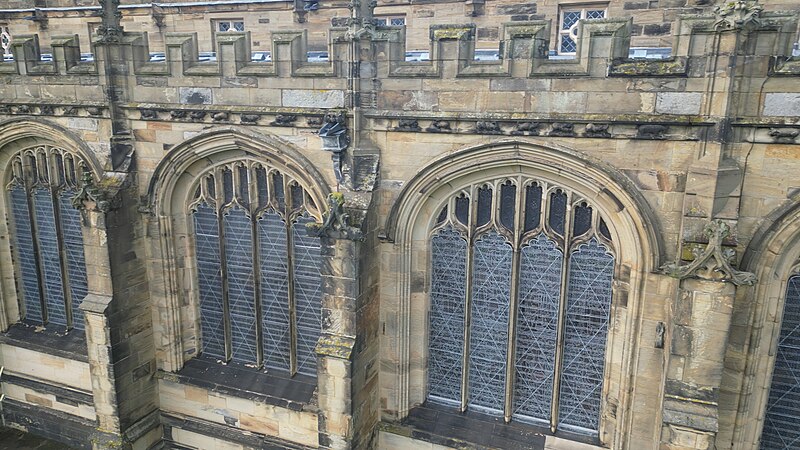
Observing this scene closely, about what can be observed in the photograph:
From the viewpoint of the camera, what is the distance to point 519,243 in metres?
9.33

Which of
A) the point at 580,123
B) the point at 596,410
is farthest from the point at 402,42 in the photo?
the point at 596,410

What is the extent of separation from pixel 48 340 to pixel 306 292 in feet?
23.6

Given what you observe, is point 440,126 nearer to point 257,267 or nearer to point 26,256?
point 257,267

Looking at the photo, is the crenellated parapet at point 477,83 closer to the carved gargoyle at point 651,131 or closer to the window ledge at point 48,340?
the carved gargoyle at point 651,131

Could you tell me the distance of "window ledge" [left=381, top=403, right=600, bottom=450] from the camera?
979cm

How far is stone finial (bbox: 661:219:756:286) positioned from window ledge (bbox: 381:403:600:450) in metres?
3.62

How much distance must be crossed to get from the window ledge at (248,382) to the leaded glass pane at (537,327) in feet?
13.0

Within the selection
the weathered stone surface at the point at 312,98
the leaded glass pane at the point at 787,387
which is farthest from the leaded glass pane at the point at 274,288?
the leaded glass pane at the point at 787,387

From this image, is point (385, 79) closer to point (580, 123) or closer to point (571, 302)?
point (580, 123)

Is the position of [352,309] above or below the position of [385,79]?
below

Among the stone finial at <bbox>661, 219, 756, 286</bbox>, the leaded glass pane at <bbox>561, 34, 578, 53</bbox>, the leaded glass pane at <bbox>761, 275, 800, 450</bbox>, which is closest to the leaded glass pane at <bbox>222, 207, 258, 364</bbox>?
the stone finial at <bbox>661, 219, 756, 286</bbox>

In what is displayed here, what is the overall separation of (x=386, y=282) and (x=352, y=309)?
0.92m

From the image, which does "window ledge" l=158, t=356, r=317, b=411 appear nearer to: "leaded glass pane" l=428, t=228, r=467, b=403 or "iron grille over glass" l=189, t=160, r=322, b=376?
"iron grille over glass" l=189, t=160, r=322, b=376

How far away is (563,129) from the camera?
27.1 ft
